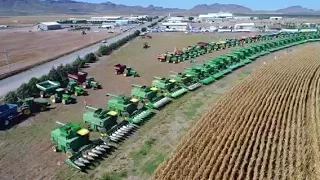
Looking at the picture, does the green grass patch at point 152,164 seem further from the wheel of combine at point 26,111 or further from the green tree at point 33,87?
the green tree at point 33,87

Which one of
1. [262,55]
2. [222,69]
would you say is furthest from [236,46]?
[222,69]

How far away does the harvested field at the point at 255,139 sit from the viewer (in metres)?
11.1

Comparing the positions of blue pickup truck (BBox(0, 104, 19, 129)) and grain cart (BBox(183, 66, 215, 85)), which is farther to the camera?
grain cart (BBox(183, 66, 215, 85))

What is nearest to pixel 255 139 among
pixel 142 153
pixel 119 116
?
pixel 142 153

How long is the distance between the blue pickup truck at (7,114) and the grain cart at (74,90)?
15.7 feet

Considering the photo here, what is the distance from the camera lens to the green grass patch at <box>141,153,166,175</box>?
38.5ft

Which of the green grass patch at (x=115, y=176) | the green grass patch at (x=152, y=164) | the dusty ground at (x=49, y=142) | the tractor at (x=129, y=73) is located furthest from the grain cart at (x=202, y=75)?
the green grass patch at (x=115, y=176)

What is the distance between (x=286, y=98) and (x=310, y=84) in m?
5.17

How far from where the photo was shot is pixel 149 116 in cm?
1711

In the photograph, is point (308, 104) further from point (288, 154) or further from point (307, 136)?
point (288, 154)

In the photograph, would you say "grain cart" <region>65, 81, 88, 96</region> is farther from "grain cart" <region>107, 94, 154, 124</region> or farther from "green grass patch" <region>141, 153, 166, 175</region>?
"green grass patch" <region>141, 153, 166, 175</region>

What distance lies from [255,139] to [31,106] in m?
12.7

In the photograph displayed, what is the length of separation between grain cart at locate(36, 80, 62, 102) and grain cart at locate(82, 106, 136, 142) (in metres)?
5.32

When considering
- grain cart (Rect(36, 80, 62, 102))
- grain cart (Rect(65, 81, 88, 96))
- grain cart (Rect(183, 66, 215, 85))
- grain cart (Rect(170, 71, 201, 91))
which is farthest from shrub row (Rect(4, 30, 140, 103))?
grain cart (Rect(183, 66, 215, 85))
